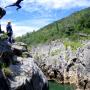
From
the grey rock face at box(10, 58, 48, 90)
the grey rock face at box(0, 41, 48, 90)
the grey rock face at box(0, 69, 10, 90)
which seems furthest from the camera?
the grey rock face at box(10, 58, 48, 90)

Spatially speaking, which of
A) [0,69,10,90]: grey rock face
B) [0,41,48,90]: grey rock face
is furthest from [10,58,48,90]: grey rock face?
[0,69,10,90]: grey rock face

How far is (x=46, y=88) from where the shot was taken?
1786 inches

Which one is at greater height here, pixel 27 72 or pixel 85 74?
pixel 27 72

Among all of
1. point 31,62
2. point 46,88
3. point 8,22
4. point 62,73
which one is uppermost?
point 8,22

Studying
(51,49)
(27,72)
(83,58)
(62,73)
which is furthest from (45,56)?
(27,72)

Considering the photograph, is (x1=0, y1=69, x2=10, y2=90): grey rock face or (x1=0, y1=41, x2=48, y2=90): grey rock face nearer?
(x1=0, y1=69, x2=10, y2=90): grey rock face

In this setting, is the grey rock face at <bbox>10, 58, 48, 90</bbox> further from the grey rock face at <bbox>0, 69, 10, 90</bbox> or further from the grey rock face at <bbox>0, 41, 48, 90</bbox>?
the grey rock face at <bbox>0, 69, 10, 90</bbox>

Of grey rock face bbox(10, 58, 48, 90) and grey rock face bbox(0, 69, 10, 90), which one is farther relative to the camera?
grey rock face bbox(10, 58, 48, 90)

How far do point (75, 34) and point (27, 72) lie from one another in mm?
112181

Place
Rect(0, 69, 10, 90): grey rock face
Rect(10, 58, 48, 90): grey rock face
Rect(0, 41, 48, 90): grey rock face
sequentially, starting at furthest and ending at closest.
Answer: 1. Rect(10, 58, 48, 90): grey rock face
2. Rect(0, 41, 48, 90): grey rock face
3. Rect(0, 69, 10, 90): grey rock face

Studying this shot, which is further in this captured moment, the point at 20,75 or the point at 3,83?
the point at 20,75

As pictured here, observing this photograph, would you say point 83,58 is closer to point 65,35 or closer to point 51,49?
point 51,49

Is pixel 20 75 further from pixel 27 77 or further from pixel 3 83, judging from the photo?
pixel 3 83

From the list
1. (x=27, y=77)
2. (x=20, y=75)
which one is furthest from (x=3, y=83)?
(x=27, y=77)
